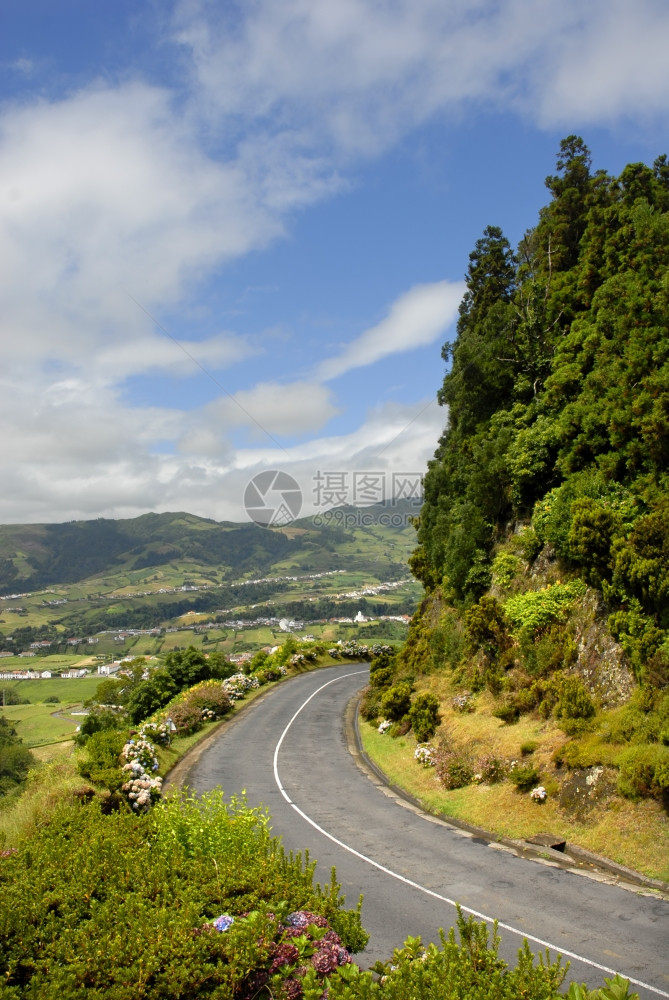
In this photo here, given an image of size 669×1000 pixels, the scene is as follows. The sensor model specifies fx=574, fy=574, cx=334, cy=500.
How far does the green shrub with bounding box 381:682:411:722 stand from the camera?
85.8 feet

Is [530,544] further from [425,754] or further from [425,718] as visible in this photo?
[425,754]

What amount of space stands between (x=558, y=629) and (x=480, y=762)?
17.5 ft

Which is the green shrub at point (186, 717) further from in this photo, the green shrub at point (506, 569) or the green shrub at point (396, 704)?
the green shrub at point (506, 569)

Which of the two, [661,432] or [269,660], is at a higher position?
[661,432]

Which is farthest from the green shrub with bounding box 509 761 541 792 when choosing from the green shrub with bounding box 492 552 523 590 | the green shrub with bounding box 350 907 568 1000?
the green shrub with bounding box 350 907 568 1000

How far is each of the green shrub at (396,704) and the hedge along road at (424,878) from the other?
3.40 m

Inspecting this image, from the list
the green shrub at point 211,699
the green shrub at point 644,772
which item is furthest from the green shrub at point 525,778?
the green shrub at point 211,699

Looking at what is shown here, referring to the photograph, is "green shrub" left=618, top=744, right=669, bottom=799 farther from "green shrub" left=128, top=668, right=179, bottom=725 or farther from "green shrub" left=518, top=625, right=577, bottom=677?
"green shrub" left=128, top=668, right=179, bottom=725

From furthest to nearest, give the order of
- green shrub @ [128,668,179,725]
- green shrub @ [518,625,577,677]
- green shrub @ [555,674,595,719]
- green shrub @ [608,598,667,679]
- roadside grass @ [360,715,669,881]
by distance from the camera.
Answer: green shrub @ [128,668,179,725], green shrub @ [518,625,577,677], green shrub @ [555,674,595,719], green shrub @ [608,598,667,679], roadside grass @ [360,715,669,881]

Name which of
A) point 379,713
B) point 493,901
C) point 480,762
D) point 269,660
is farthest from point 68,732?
point 493,901

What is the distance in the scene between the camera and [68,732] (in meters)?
79.8

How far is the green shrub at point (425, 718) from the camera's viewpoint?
72.4 ft

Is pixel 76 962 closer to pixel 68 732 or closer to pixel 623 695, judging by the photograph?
pixel 623 695

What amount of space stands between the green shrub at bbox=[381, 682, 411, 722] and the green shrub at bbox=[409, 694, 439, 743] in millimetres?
2333
